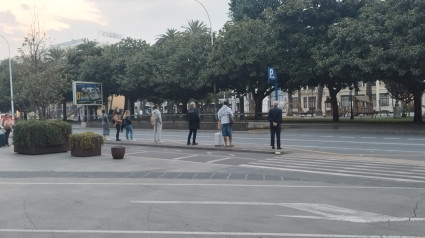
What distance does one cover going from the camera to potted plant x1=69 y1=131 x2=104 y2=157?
50.0ft

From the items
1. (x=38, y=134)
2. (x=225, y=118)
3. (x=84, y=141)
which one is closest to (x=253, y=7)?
(x=225, y=118)

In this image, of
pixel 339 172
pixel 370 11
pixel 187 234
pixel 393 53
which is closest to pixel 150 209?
pixel 187 234

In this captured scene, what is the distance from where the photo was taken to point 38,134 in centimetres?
1645

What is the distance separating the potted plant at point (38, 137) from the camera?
647 inches

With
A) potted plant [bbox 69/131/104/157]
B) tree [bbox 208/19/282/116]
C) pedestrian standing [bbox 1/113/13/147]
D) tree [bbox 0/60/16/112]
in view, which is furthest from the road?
tree [bbox 0/60/16/112]

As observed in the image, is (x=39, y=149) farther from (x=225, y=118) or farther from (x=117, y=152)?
(x=225, y=118)

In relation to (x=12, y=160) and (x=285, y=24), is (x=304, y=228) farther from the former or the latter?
(x=285, y=24)

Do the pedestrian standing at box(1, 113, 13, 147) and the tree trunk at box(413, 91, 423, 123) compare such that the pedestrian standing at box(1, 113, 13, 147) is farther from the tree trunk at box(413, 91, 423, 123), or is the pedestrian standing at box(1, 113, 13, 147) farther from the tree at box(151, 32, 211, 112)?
the tree trunk at box(413, 91, 423, 123)

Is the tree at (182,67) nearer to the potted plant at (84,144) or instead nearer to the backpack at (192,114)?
the backpack at (192,114)

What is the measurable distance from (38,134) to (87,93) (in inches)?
1064

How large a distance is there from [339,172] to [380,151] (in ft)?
19.5

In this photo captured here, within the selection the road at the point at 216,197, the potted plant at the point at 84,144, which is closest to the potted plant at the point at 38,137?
the potted plant at the point at 84,144

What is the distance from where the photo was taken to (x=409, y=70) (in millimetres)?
24281

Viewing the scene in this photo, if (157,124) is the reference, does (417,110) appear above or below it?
above
